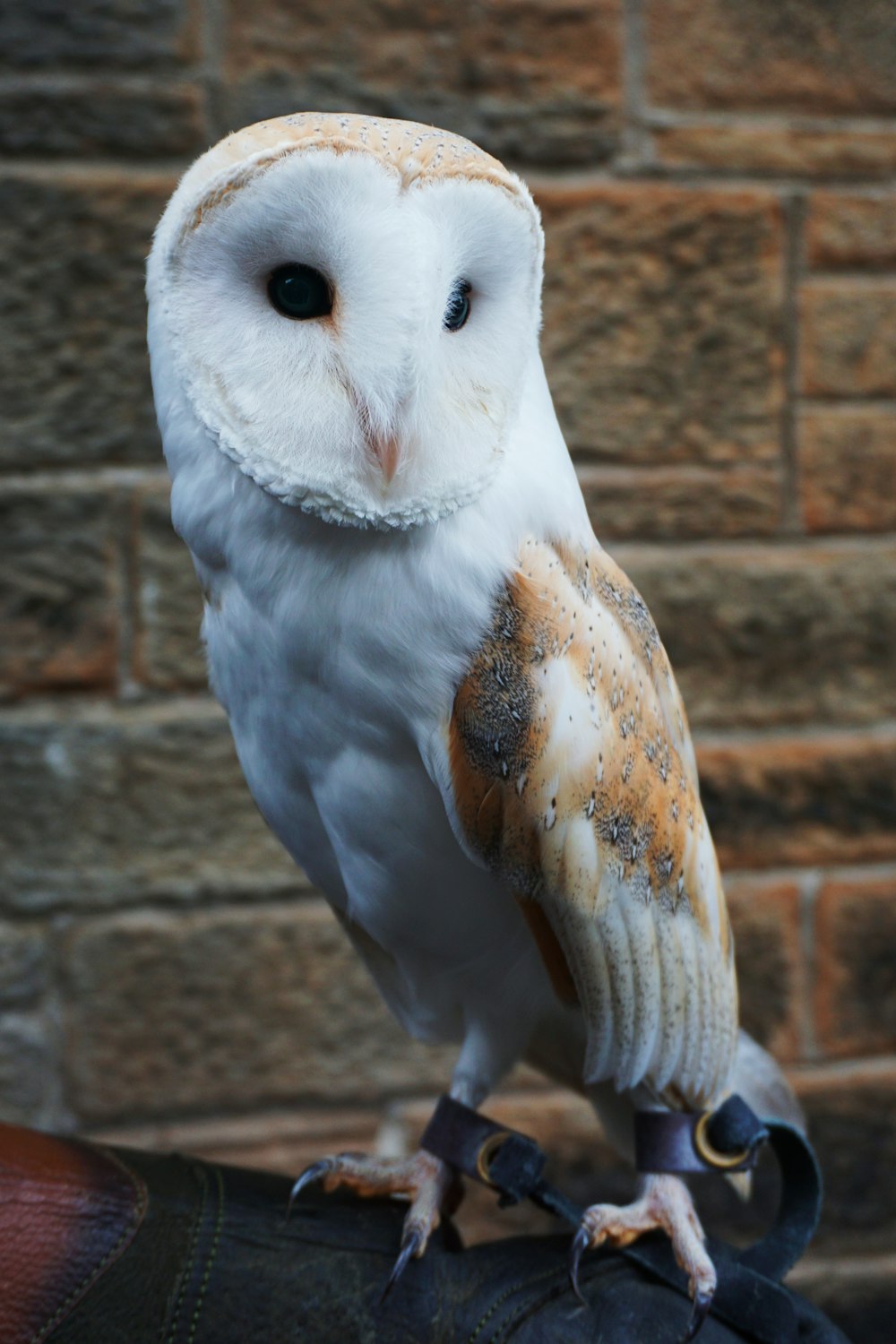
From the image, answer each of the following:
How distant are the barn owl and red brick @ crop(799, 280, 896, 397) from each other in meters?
0.73

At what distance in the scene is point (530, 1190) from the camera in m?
0.77

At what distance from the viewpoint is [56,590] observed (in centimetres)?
127

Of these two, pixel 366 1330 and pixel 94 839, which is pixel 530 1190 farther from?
pixel 94 839

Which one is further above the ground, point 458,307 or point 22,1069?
point 458,307

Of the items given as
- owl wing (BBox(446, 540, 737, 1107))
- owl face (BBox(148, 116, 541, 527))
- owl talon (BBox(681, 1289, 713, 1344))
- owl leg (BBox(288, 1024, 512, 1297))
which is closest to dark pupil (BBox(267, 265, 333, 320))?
owl face (BBox(148, 116, 541, 527))

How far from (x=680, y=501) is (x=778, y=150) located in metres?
0.40

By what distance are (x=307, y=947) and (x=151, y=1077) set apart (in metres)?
0.22

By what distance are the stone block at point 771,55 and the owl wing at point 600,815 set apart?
819mm

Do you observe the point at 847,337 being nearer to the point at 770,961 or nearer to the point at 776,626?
the point at 776,626

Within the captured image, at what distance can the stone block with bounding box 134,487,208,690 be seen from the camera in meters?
1.27

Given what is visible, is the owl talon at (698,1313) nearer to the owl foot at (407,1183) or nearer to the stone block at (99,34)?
the owl foot at (407,1183)

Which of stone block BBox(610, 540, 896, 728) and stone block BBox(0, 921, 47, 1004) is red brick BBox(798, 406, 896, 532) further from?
stone block BBox(0, 921, 47, 1004)

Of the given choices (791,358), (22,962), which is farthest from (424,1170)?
(791,358)

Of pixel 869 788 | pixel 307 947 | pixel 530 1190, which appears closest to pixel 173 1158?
pixel 530 1190
